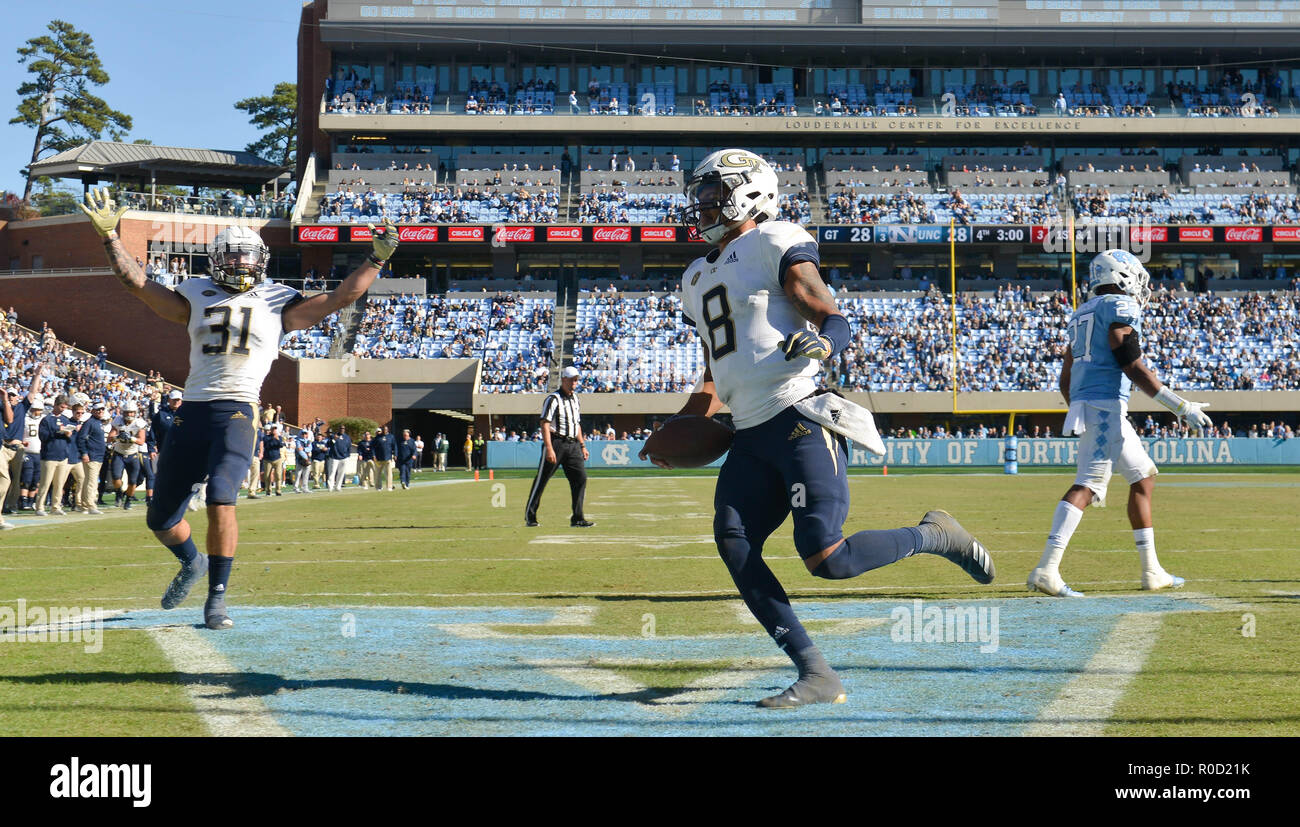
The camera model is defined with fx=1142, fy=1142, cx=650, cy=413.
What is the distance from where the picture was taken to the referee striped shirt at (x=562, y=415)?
14516 millimetres

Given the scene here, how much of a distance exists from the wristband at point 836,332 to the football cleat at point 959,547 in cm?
103

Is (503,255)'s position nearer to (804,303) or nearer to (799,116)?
(799,116)

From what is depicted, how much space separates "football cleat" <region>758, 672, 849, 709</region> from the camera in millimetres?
4473

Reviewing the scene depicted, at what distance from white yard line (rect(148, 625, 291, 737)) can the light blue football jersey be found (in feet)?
19.7

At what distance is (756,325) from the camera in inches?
195

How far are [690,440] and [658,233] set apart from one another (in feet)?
157

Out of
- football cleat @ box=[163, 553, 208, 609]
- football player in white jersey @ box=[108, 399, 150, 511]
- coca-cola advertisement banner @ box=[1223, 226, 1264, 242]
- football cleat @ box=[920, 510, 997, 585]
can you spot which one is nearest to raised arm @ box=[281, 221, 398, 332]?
football cleat @ box=[163, 553, 208, 609]

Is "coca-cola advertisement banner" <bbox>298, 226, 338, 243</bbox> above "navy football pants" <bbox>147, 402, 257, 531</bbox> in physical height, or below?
above

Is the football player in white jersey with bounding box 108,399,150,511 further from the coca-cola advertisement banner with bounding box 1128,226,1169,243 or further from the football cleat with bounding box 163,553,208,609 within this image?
the coca-cola advertisement banner with bounding box 1128,226,1169,243

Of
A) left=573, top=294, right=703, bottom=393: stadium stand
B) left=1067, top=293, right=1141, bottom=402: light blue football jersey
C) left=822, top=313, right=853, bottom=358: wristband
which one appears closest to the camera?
left=822, top=313, right=853, bottom=358: wristband

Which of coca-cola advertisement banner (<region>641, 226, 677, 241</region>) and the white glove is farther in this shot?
coca-cola advertisement banner (<region>641, 226, 677, 241</region>)

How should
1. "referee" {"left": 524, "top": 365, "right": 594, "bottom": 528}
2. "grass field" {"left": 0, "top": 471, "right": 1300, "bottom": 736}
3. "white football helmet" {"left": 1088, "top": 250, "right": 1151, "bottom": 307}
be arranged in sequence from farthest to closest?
1. "referee" {"left": 524, "top": 365, "right": 594, "bottom": 528}
2. "white football helmet" {"left": 1088, "top": 250, "right": 1151, "bottom": 307}
3. "grass field" {"left": 0, "top": 471, "right": 1300, "bottom": 736}

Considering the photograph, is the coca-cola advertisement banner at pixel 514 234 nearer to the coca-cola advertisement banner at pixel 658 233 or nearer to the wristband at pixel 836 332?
the coca-cola advertisement banner at pixel 658 233
